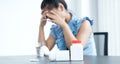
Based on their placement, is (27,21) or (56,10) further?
(27,21)

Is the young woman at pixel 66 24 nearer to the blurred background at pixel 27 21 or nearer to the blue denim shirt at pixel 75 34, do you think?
the blue denim shirt at pixel 75 34

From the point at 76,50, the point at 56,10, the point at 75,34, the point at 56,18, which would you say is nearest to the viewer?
the point at 76,50

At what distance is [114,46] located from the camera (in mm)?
2887

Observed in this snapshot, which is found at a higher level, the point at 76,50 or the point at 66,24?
the point at 66,24

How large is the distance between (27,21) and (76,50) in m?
1.99

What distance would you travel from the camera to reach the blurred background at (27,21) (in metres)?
2.94

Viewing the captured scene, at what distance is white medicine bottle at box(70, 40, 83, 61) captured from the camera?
45.8 inches

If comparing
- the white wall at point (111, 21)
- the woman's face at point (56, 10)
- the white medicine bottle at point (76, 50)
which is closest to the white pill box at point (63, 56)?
the white medicine bottle at point (76, 50)

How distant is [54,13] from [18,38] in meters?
1.62

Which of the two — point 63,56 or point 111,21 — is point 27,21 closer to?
point 111,21

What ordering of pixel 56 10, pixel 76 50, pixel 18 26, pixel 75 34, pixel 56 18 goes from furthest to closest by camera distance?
pixel 18 26, pixel 75 34, pixel 56 10, pixel 56 18, pixel 76 50

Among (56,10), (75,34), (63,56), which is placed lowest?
(63,56)

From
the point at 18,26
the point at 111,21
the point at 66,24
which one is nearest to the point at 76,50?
the point at 66,24

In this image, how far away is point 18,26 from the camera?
3045mm
